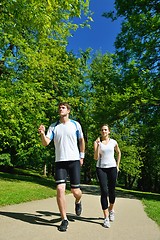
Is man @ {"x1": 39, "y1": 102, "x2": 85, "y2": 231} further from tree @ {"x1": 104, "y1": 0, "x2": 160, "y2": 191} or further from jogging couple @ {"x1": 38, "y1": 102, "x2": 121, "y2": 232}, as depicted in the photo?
tree @ {"x1": 104, "y1": 0, "x2": 160, "y2": 191}

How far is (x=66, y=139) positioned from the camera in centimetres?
568

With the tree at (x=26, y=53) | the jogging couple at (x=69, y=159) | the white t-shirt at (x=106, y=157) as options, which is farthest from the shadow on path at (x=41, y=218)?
the tree at (x=26, y=53)

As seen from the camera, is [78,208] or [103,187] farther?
[78,208]

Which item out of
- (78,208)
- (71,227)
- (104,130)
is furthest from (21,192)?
(71,227)

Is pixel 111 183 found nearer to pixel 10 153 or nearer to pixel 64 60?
pixel 64 60

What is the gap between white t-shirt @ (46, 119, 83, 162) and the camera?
5.64 meters

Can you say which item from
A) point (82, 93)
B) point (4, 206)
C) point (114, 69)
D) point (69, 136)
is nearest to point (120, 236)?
point (69, 136)

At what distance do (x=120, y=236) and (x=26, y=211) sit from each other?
8.95ft

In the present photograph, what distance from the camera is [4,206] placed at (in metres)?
7.38

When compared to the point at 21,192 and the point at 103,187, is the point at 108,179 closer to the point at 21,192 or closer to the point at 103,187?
the point at 103,187

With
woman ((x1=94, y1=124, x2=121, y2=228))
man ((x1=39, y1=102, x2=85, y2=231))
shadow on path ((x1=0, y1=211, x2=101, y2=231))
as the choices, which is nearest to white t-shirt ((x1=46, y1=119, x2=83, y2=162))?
man ((x1=39, y1=102, x2=85, y2=231))

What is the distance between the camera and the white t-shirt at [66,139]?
5.64 m

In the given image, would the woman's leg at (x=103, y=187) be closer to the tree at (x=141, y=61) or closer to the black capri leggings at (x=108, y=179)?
the black capri leggings at (x=108, y=179)

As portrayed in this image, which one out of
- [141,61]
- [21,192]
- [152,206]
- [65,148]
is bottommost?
[152,206]
